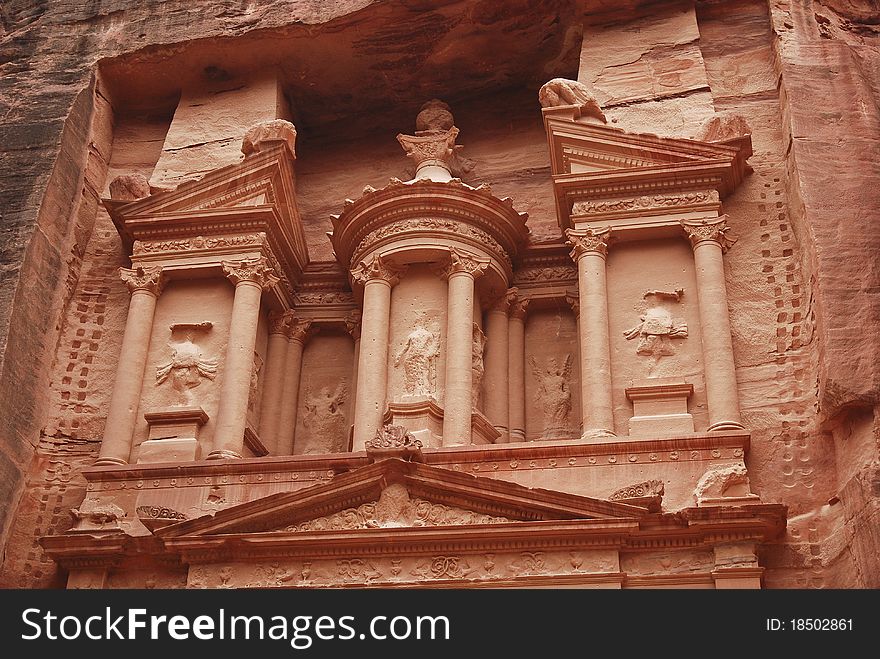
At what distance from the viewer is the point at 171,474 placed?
13188 mm

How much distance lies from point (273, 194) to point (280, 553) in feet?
16.8

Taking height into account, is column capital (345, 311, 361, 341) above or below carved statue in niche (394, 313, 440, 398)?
above

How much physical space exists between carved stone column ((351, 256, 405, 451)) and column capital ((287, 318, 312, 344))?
3.87 feet

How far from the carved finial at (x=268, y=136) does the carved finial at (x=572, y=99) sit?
3.26 m

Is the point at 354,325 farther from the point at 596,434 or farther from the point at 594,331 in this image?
the point at 596,434

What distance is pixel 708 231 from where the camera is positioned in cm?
1380

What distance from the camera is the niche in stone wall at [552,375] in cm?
1461

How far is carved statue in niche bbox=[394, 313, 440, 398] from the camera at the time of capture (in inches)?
542

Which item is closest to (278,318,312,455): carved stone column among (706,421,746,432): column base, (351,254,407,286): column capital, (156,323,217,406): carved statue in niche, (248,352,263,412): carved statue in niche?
(248,352,263,412): carved statue in niche

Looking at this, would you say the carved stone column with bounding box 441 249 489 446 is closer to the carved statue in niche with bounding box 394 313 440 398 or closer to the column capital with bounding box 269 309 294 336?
the carved statue in niche with bounding box 394 313 440 398

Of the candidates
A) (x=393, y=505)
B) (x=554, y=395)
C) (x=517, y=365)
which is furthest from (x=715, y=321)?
(x=393, y=505)

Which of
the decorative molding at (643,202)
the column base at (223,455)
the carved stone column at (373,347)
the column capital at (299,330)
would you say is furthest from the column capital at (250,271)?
→ the decorative molding at (643,202)

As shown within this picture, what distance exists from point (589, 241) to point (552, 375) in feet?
6.01
